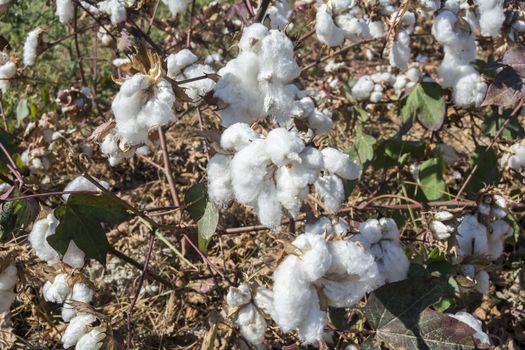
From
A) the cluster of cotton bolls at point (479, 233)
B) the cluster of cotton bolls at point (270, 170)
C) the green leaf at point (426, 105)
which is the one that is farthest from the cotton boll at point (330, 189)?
the green leaf at point (426, 105)

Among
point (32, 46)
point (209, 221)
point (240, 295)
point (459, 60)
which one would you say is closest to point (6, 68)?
point (32, 46)

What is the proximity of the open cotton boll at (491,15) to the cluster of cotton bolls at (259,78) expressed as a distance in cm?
87

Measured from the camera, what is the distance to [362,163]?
2057mm

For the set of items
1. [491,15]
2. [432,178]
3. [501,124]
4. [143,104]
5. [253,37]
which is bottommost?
[432,178]

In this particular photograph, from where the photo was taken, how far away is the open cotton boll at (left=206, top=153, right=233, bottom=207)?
1.10 m

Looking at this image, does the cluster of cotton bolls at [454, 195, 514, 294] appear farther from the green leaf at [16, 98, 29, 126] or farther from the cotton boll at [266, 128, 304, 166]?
the green leaf at [16, 98, 29, 126]

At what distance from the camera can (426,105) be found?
2039 mm

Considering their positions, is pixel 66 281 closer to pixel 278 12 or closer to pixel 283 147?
pixel 283 147

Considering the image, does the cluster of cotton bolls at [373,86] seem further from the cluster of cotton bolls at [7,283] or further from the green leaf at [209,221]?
the cluster of cotton bolls at [7,283]

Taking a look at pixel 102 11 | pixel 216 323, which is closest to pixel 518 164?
pixel 216 323

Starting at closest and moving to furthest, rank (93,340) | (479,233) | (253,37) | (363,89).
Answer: (253,37)
(93,340)
(479,233)
(363,89)

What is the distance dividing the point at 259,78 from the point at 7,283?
770 mm

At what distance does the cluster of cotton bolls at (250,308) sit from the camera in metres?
1.18

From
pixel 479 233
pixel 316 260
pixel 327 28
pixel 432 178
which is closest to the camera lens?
pixel 316 260
